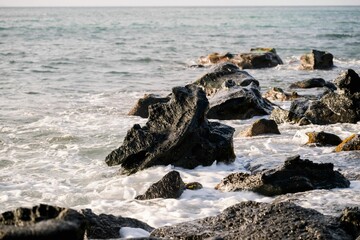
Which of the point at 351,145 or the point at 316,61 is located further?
the point at 316,61

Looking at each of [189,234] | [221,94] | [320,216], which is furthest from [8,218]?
[221,94]

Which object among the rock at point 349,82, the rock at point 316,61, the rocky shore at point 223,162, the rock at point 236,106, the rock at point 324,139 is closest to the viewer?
the rocky shore at point 223,162

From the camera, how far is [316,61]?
2644cm

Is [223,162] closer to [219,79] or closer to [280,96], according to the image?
[280,96]

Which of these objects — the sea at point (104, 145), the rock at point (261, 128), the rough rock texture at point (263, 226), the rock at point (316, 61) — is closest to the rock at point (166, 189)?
the sea at point (104, 145)

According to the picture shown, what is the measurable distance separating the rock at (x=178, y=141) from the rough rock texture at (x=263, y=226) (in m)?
3.61

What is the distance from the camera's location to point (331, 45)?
1609 inches

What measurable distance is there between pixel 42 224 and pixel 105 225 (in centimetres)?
231

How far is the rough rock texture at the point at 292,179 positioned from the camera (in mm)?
8086

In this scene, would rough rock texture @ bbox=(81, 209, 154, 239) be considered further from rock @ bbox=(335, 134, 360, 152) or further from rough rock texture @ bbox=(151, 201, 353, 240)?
rock @ bbox=(335, 134, 360, 152)

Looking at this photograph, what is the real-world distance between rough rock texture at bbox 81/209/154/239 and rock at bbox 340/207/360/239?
7.23 feet

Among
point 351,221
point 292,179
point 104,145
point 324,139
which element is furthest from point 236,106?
point 351,221

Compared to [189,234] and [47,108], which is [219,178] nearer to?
[189,234]

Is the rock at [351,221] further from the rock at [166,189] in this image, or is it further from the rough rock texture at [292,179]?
the rock at [166,189]
